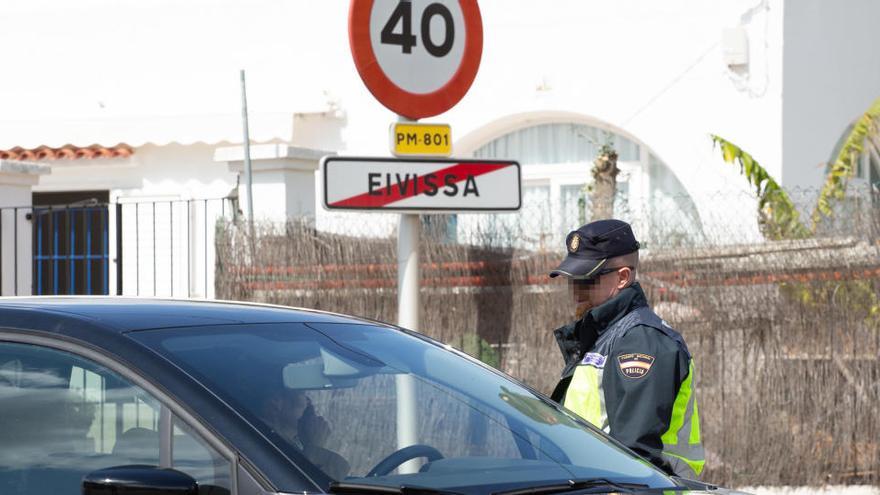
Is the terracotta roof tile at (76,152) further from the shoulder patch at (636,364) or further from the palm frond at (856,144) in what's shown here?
the shoulder patch at (636,364)

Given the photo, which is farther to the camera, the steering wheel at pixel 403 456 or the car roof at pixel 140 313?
the car roof at pixel 140 313

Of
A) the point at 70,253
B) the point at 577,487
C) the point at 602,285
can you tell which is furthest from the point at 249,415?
the point at 70,253

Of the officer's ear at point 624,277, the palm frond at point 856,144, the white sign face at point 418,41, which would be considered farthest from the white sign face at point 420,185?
the palm frond at point 856,144

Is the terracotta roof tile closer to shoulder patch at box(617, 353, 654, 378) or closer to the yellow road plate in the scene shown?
the yellow road plate

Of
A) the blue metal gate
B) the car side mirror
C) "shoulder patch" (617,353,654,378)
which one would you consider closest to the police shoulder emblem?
"shoulder patch" (617,353,654,378)

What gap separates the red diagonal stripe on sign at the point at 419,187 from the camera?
659 centimetres

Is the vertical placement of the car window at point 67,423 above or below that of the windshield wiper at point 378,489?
above

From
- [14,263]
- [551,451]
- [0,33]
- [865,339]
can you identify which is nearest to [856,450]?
[865,339]

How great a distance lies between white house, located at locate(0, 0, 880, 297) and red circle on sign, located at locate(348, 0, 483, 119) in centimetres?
588

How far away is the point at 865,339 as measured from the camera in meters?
8.02

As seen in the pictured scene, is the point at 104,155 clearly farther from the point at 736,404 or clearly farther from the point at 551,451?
the point at 551,451

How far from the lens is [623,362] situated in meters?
4.34

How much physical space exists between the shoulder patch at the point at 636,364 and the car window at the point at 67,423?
1.63 m

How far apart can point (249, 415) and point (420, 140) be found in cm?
370
